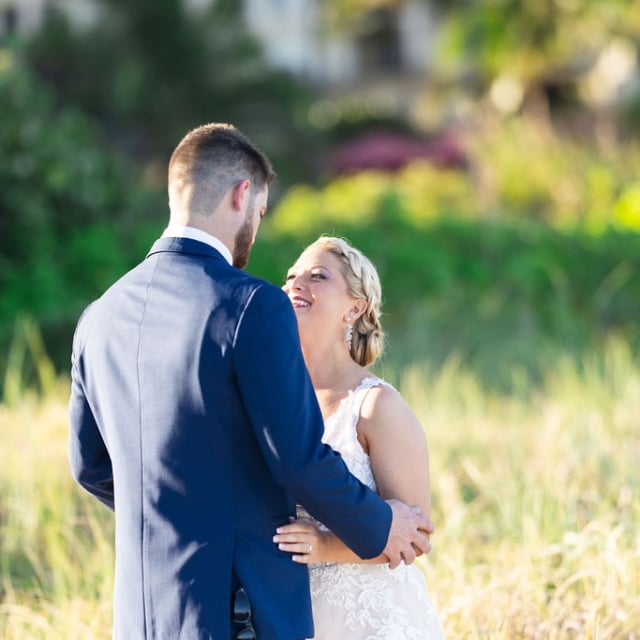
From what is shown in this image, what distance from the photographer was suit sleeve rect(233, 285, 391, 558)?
2.48 meters

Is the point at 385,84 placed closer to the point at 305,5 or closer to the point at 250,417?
the point at 305,5

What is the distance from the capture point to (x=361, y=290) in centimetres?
320

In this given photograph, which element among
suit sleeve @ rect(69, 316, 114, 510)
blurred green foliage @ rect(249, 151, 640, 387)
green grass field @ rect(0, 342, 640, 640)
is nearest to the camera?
suit sleeve @ rect(69, 316, 114, 510)

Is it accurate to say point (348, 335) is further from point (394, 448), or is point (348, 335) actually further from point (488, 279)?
point (488, 279)

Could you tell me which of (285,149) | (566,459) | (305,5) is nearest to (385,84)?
(305,5)

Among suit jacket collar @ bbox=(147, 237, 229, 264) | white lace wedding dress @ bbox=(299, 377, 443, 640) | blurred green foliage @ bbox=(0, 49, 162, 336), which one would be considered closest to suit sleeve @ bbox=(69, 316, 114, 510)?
suit jacket collar @ bbox=(147, 237, 229, 264)

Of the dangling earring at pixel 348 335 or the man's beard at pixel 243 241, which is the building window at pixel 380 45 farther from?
the man's beard at pixel 243 241

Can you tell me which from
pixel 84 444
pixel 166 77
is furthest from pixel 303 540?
pixel 166 77

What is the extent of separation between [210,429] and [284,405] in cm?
18

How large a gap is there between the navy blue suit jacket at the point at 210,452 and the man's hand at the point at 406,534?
102 mm

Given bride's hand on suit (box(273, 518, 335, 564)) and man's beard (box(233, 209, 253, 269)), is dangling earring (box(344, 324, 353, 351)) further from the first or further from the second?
bride's hand on suit (box(273, 518, 335, 564))

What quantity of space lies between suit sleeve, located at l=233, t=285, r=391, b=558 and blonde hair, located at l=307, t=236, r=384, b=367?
25.7 inches

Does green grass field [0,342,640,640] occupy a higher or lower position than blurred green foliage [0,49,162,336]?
lower

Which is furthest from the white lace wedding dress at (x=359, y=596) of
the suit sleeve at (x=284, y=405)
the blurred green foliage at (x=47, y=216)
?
the blurred green foliage at (x=47, y=216)
